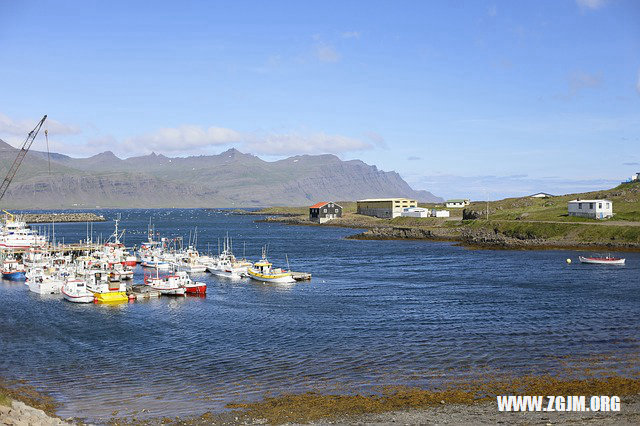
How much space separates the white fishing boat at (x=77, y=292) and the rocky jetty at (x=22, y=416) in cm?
3584

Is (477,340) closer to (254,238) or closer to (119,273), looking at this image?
(119,273)

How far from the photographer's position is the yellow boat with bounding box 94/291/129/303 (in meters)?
59.0

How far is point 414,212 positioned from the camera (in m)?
188

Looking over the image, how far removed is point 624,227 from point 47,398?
4003 inches

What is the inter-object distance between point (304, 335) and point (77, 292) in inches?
1117

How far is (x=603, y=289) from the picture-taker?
63125 mm

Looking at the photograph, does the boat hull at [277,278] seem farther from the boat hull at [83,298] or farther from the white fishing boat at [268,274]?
the boat hull at [83,298]

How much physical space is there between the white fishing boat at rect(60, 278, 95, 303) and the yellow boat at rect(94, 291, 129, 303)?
86 centimetres

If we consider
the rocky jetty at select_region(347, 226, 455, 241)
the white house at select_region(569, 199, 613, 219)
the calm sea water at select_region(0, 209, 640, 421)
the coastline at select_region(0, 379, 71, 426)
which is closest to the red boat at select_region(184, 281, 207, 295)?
the calm sea water at select_region(0, 209, 640, 421)

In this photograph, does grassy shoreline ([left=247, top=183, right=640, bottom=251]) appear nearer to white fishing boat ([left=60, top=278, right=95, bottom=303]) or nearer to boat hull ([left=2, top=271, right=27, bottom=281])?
white fishing boat ([left=60, top=278, right=95, bottom=303])

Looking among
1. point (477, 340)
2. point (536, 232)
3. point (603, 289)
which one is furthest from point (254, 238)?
point (477, 340)

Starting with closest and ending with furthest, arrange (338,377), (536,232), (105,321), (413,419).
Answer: (413,419) → (338,377) → (105,321) → (536,232)

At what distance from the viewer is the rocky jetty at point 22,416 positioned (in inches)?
836

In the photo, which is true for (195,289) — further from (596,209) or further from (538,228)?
(596,209)
